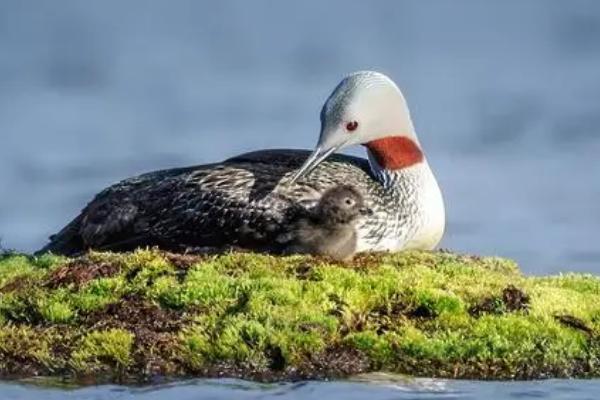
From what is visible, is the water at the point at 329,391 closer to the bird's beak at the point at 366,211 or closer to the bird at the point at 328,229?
the bird at the point at 328,229

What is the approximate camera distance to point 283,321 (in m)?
16.6

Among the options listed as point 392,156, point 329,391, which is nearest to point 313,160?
point 392,156

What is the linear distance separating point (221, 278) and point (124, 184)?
13.3 feet

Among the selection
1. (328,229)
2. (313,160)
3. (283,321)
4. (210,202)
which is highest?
(313,160)

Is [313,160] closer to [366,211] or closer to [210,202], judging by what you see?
[366,211]

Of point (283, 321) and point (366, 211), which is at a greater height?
point (366, 211)

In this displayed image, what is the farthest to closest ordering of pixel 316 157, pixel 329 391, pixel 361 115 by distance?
pixel 361 115 < pixel 316 157 < pixel 329 391

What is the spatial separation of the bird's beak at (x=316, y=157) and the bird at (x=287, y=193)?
0.01 meters

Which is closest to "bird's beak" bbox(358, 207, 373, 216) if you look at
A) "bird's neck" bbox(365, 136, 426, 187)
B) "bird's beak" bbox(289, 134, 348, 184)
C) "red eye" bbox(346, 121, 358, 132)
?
"bird's beak" bbox(289, 134, 348, 184)

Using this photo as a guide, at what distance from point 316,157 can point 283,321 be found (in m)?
4.02

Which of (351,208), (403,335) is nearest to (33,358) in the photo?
(403,335)

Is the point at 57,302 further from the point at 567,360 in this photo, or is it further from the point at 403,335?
the point at 567,360

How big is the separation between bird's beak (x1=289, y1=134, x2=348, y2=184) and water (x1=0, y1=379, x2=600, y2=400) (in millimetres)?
4449

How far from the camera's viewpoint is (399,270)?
60.5ft
